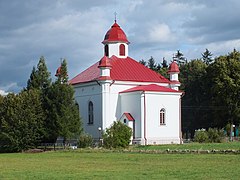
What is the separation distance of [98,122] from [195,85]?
2970 cm

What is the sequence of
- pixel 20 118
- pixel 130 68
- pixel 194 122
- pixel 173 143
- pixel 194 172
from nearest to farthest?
pixel 194 172, pixel 20 118, pixel 173 143, pixel 130 68, pixel 194 122

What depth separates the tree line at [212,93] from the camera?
7331 centimetres

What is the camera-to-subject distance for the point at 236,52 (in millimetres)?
75250

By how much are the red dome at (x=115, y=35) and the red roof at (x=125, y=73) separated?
234 centimetres

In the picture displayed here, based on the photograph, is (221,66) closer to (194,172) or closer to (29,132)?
(29,132)

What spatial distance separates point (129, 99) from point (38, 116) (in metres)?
13.1

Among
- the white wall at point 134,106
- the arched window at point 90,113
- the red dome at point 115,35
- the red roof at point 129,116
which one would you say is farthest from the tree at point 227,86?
the arched window at point 90,113

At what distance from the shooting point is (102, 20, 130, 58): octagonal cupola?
6806 centimetres

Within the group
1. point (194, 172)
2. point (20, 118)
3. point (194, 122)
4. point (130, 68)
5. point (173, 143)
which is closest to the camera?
point (194, 172)

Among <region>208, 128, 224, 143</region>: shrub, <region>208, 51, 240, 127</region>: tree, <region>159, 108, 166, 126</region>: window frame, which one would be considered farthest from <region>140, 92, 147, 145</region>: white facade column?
<region>208, 51, 240, 127</region>: tree

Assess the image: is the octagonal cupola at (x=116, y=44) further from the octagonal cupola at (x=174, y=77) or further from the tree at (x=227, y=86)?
the tree at (x=227, y=86)

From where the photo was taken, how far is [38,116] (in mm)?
53562

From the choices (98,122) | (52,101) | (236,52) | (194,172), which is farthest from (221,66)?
(194,172)

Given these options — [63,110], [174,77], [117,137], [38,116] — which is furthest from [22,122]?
[174,77]
